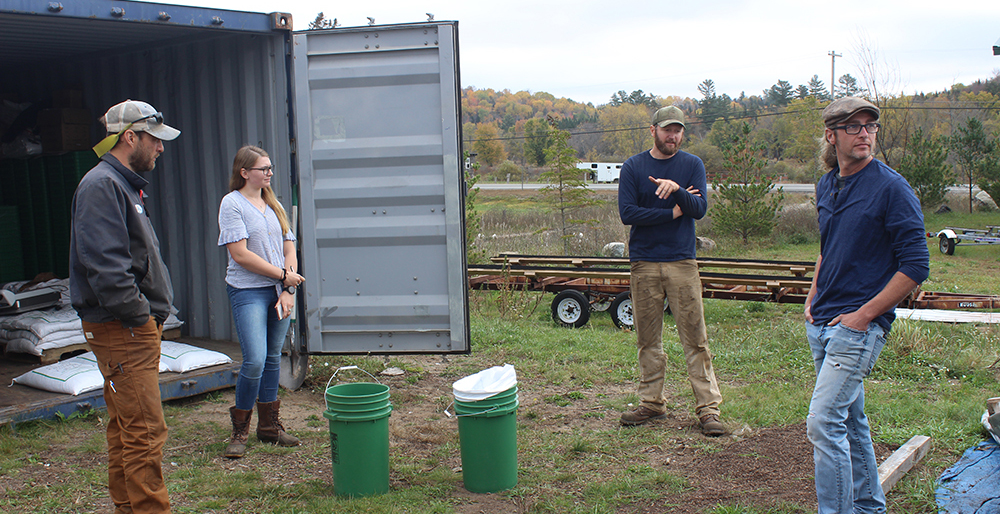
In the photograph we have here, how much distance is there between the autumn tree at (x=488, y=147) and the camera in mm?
53000

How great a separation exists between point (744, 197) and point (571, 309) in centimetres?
1045

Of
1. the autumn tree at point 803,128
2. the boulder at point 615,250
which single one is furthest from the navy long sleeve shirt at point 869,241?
the autumn tree at point 803,128

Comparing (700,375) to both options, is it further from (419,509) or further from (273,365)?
(273,365)

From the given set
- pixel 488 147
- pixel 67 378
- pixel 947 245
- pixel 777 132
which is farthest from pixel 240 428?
pixel 777 132

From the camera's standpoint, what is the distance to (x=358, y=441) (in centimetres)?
370

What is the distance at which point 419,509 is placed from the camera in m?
3.62

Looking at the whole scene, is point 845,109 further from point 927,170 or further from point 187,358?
point 927,170

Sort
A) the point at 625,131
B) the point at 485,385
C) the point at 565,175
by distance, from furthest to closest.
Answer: the point at 625,131, the point at 565,175, the point at 485,385

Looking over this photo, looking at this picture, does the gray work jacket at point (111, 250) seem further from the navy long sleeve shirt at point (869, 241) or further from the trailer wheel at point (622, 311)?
the trailer wheel at point (622, 311)

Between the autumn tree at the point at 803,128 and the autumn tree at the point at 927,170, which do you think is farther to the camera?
the autumn tree at the point at 803,128

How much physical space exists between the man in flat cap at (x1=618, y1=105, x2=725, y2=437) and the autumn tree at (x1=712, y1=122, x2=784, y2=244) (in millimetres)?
13556

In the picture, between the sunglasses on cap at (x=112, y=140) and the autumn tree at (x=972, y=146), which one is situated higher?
the autumn tree at (x=972, y=146)

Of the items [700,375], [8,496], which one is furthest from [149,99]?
[700,375]

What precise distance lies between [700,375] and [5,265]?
7.28 metres
